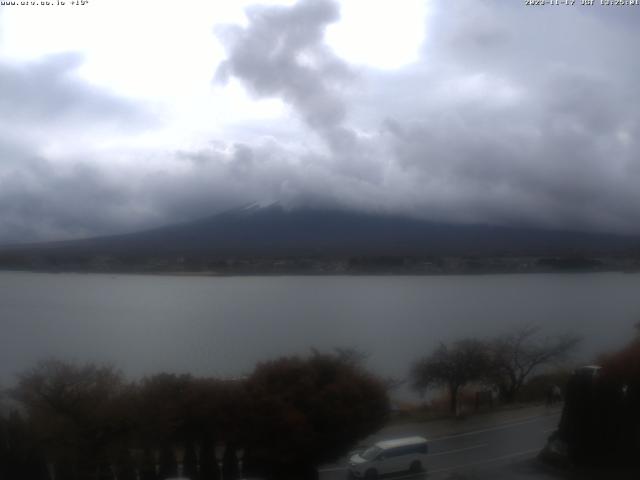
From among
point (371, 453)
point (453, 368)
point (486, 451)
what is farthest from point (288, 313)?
point (486, 451)

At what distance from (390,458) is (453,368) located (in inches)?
94.6

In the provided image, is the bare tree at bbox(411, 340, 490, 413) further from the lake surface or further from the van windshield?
the van windshield

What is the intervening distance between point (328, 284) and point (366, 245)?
3.75ft

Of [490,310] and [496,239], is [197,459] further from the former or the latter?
[496,239]

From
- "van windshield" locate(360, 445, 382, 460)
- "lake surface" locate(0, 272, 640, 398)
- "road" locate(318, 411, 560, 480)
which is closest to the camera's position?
"van windshield" locate(360, 445, 382, 460)

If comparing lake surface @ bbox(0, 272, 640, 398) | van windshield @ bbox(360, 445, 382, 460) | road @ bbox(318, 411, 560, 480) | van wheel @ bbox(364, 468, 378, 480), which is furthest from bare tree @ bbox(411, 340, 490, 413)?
van wheel @ bbox(364, 468, 378, 480)

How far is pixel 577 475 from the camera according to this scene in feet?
29.8

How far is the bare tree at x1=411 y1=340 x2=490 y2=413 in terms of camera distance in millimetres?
10109

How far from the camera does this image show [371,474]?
325 inches

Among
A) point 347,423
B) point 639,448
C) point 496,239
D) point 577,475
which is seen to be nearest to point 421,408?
point 347,423

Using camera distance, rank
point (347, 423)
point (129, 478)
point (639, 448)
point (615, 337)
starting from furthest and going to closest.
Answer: point (615, 337), point (639, 448), point (347, 423), point (129, 478)

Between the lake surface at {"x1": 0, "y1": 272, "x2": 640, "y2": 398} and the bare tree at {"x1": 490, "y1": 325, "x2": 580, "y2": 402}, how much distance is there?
196 mm

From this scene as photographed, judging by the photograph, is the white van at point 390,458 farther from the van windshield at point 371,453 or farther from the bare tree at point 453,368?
the bare tree at point 453,368

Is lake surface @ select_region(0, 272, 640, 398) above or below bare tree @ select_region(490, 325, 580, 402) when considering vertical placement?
above
